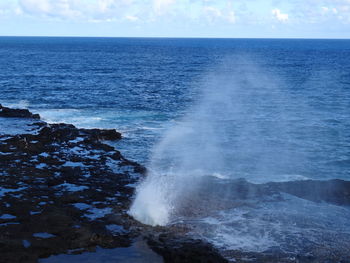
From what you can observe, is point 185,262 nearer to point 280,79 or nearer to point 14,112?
point 14,112

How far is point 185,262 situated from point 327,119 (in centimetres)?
3933

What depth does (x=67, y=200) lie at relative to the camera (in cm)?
2534

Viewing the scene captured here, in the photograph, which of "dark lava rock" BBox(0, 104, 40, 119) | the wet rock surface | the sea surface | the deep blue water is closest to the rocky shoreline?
the wet rock surface

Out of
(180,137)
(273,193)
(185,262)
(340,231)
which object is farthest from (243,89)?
(185,262)

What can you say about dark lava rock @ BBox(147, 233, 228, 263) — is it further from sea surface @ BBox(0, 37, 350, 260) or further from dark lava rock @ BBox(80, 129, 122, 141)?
dark lava rock @ BBox(80, 129, 122, 141)

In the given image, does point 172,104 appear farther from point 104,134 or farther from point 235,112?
point 104,134

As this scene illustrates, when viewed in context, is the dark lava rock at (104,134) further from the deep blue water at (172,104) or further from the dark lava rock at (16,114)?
the dark lava rock at (16,114)

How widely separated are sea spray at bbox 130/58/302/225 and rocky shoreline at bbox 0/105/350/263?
1.20 m

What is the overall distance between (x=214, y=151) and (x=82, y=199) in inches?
644

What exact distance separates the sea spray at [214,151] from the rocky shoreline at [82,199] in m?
Result: 1.20

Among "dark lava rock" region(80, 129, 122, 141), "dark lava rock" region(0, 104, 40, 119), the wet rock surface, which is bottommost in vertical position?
the wet rock surface

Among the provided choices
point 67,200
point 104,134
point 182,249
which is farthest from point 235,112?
point 182,249

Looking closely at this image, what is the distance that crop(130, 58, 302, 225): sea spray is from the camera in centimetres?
2625

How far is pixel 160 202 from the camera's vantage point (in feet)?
82.0
